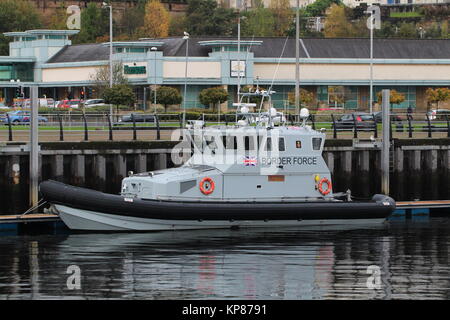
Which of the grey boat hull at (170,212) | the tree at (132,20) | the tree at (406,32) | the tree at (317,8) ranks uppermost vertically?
the tree at (317,8)

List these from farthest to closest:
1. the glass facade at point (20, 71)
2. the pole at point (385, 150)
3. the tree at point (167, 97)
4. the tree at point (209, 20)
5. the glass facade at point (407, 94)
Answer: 1. the tree at point (209, 20)
2. the glass facade at point (20, 71)
3. the glass facade at point (407, 94)
4. the tree at point (167, 97)
5. the pole at point (385, 150)

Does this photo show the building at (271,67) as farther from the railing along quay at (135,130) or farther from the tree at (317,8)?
the tree at (317,8)

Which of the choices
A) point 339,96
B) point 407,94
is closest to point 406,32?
point 407,94

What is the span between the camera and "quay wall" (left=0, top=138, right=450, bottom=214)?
128ft

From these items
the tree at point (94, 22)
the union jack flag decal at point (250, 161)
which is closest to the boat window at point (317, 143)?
the union jack flag decal at point (250, 161)

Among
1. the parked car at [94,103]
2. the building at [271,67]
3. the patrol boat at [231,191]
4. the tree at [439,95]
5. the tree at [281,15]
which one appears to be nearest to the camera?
the patrol boat at [231,191]

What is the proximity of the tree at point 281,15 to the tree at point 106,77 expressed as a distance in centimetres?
6143

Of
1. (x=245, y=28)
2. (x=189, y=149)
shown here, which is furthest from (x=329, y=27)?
(x=189, y=149)

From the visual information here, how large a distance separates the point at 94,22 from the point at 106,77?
54381mm

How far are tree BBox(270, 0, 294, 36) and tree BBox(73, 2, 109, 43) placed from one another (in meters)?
22.1

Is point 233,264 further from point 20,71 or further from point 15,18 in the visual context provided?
point 15,18

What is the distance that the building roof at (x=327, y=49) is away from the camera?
8706 centimetres

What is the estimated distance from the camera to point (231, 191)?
3803cm

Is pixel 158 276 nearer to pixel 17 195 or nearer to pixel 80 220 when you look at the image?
pixel 80 220
